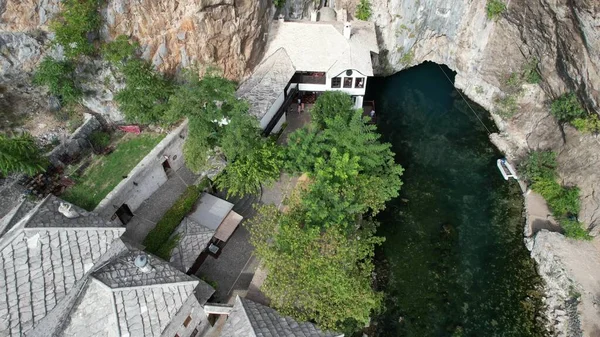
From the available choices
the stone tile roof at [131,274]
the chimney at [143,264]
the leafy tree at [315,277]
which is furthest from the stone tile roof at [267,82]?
the chimney at [143,264]

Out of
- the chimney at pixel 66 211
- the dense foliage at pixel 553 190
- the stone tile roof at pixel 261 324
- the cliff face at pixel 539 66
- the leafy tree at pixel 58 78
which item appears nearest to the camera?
the chimney at pixel 66 211

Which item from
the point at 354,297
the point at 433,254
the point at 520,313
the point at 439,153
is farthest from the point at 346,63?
the point at 520,313

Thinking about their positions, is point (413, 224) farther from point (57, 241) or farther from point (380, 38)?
point (57, 241)

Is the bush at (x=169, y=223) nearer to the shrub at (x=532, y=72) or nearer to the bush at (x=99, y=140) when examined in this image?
the bush at (x=99, y=140)

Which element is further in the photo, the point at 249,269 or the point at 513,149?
the point at 513,149

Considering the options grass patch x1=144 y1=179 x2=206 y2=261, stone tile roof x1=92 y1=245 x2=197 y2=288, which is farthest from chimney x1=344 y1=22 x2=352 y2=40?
stone tile roof x1=92 y1=245 x2=197 y2=288

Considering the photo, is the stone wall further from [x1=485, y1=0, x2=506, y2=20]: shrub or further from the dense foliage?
[x1=485, y1=0, x2=506, y2=20]: shrub
